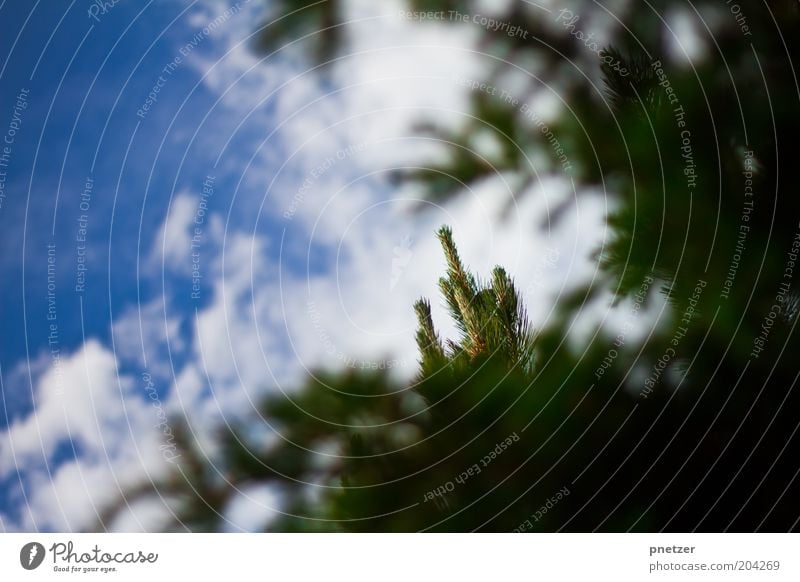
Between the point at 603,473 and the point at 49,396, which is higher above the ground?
the point at 49,396

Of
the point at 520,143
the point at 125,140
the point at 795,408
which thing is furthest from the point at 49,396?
the point at 795,408

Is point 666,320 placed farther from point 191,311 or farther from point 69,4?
point 69,4

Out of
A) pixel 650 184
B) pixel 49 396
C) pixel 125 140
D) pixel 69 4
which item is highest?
pixel 69 4

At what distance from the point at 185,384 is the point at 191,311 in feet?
0.25

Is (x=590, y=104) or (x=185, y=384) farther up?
(x=590, y=104)

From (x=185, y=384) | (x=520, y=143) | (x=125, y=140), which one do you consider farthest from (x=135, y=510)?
(x=520, y=143)

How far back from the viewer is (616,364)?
0.67 metres

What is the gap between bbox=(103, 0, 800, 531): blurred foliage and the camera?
0.66 metres

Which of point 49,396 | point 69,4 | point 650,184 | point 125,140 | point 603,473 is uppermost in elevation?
point 69,4

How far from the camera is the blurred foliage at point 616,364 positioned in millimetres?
656

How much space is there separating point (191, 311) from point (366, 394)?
20cm

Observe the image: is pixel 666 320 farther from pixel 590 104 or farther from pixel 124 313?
pixel 124 313

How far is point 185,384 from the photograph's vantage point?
715 mm

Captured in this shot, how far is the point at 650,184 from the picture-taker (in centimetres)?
66
